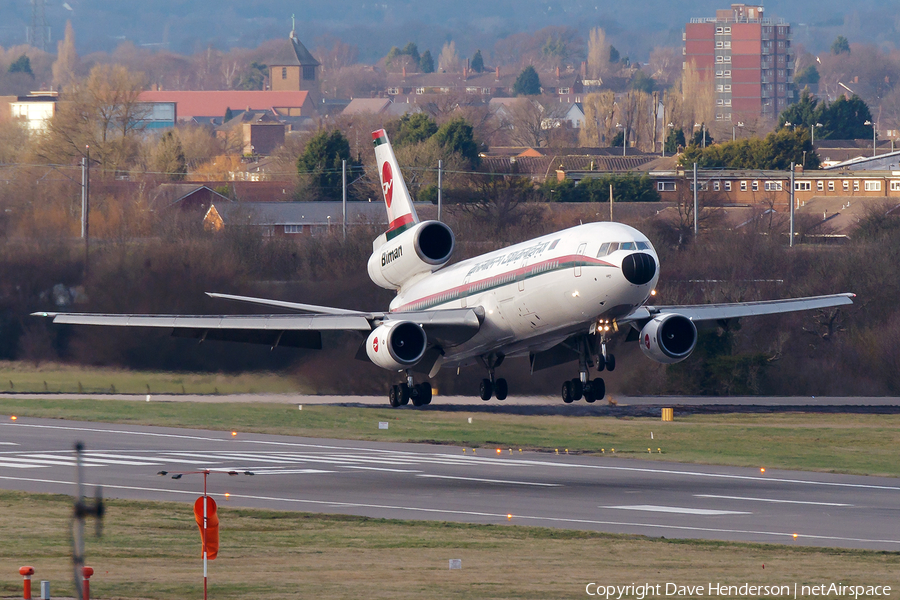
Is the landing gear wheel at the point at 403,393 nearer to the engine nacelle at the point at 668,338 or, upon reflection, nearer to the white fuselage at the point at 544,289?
the white fuselage at the point at 544,289

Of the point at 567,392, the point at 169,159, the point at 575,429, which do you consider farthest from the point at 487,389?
the point at 169,159

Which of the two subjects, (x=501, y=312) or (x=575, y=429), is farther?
(x=575, y=429)

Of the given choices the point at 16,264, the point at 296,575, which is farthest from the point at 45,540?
the point at 16,264

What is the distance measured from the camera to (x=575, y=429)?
60.9 m

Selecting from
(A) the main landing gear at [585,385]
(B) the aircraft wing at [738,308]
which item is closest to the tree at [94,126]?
(B) the aircraft wing at [738,308]

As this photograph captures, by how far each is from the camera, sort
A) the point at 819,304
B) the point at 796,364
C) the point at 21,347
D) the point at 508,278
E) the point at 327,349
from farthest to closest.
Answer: the point at 796,364
the point at 21,347
the point at 327,349
the point at 819,304
the point at 508,278

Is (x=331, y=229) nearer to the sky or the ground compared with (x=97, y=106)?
nearer to the ground

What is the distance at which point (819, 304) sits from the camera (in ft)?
175

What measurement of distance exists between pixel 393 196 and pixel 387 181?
4.53 feet

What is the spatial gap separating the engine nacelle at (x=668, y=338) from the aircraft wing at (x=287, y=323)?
6109 mm

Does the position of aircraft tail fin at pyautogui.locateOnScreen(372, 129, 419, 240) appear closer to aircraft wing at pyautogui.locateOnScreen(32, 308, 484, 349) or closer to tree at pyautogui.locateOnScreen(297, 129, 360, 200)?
aircraft wing at pyautogui.locateOnScreen(32, 308, 484, 349)

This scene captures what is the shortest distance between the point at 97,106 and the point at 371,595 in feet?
373

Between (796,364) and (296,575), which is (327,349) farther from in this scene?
(296,575)

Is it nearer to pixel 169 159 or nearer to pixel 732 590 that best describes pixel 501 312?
pixel 732 590
